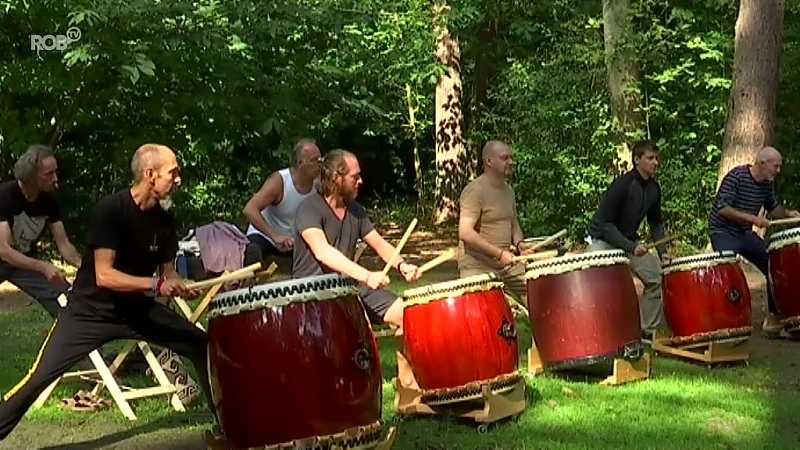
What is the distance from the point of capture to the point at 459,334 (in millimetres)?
5312

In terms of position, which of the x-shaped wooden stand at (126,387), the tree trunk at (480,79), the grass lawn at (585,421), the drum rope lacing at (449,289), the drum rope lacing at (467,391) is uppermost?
the tree trunk at (480,79)

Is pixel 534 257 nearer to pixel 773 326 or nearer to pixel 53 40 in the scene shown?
pixel 773 326

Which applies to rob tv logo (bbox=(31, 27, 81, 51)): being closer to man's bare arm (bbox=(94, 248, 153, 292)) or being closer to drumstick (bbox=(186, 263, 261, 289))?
man's bare arm (bbox=(94, 248, 153, 292))

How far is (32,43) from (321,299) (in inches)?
332

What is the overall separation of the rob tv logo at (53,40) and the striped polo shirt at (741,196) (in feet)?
20.9

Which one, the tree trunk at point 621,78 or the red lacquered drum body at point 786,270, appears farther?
the tree trunk at point 621,78

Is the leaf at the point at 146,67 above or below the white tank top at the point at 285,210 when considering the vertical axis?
above

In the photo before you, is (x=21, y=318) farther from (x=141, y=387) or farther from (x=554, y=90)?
(x=554, y=90)

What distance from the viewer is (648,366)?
20.8 feet

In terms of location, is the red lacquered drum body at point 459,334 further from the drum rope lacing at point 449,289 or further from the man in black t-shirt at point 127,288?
the man in black t-shirt at point 127,288

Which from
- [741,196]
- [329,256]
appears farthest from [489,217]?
[741,196]

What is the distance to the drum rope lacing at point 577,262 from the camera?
20.0 ft

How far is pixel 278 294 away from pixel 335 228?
3.90ft

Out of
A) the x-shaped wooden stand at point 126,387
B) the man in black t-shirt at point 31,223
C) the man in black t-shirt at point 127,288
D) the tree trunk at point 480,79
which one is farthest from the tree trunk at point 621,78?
the man in black t-shirt at point 127,288
